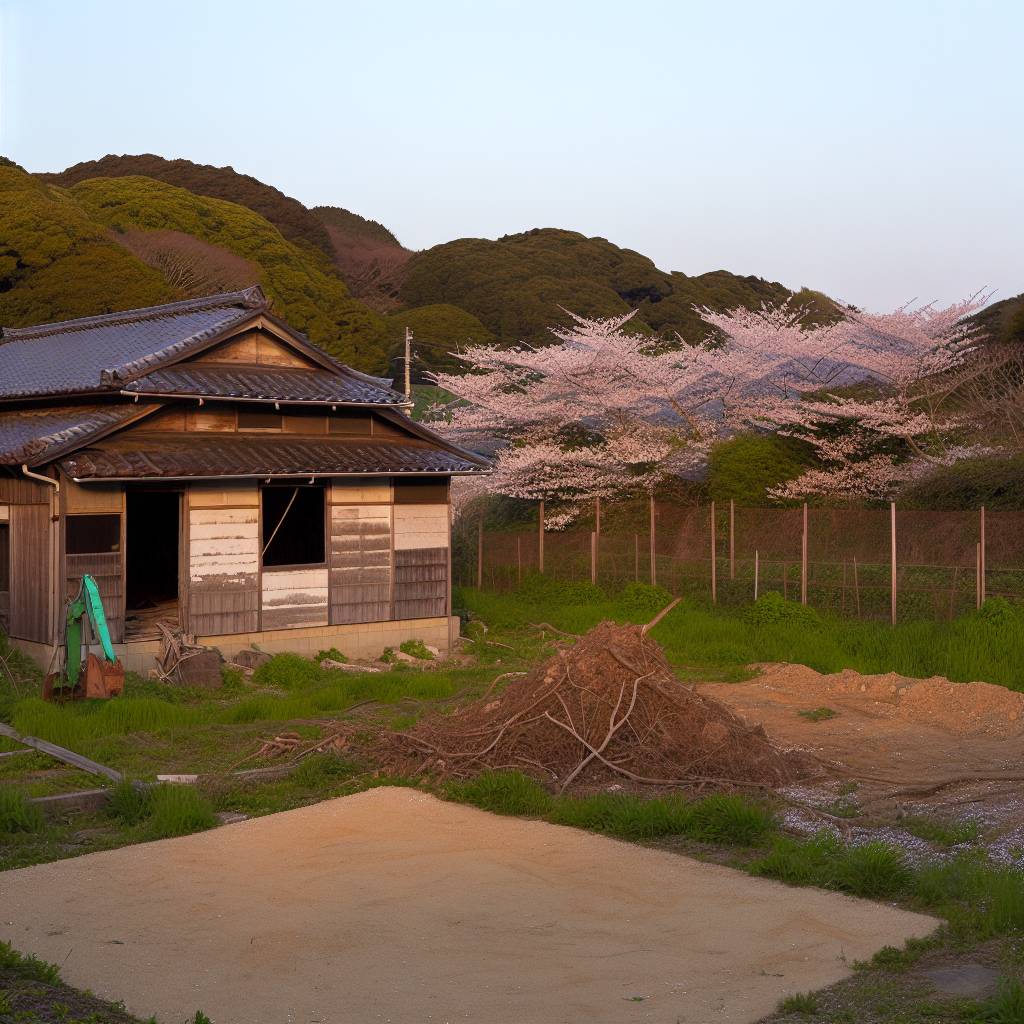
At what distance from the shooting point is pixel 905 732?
1250 centimetres

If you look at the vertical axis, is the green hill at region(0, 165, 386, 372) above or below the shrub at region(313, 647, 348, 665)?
above

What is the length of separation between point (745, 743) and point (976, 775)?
190cm

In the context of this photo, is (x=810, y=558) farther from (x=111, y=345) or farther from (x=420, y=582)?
(x=111, y=345)

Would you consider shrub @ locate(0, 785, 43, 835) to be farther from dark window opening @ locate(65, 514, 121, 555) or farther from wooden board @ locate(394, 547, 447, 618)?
wooden board @ locate(394, 547, 447, 618)

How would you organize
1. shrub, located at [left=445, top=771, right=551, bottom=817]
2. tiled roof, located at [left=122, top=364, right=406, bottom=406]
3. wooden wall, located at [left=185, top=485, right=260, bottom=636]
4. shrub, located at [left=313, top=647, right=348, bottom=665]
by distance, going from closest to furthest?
1. shrub, located at [left=445, top=771, right=551, bottom=817]
2. tiled roof, located at [left=122, top=364, right=406, bottom=406]
3. wooden wall, located at [left=185, top=485, right=260, bottom=636]
4. shrub, located at [left=313, top=647, right=348, bottom=665]

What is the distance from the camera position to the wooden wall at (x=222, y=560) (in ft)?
56.4

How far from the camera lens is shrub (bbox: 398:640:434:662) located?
18.8 meters

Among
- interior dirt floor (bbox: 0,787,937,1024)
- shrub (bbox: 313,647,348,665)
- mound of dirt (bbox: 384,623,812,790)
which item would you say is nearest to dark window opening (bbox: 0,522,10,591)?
shrub (bbox: 313,647,348,665)

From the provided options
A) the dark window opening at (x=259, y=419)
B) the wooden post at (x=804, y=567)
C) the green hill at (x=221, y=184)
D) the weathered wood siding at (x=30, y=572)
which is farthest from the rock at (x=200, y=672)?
the green hill at (x=221, y=184)

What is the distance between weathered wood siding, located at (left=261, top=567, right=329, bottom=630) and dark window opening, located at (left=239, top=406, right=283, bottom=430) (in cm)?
210

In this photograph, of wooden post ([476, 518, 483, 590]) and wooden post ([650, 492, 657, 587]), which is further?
wooden post ([476, 518, 483, 590])

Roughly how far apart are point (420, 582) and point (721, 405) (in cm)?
1323

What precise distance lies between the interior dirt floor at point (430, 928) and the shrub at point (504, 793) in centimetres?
54

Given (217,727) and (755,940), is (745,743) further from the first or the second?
(217,727)
